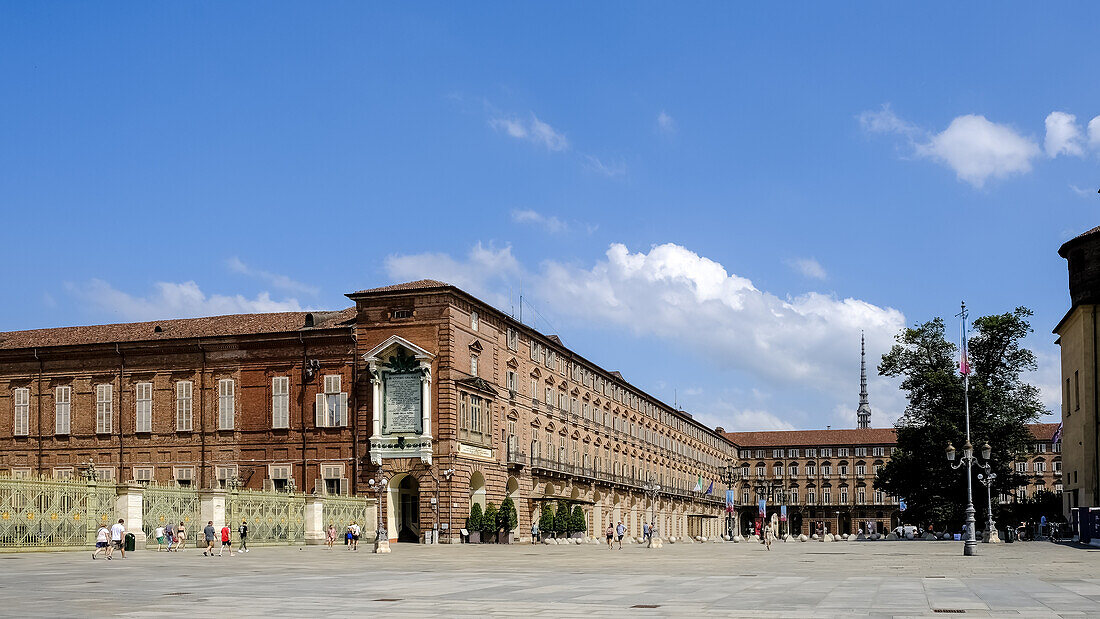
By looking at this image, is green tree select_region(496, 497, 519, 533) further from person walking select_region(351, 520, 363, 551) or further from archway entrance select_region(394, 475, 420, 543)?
person walking select_region(351, 520, 363, 551)

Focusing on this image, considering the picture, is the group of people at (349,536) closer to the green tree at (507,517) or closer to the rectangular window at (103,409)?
the green tree at (507,517)

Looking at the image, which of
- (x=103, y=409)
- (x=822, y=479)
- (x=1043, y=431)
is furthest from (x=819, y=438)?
(x=103, y=409)

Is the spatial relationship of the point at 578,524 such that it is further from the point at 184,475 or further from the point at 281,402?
the point at 184,475

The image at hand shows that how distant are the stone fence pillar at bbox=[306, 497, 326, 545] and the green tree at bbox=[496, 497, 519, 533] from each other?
970cm

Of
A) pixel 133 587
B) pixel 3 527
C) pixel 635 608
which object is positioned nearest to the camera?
pixel 635 608

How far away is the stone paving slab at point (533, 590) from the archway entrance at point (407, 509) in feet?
83.2

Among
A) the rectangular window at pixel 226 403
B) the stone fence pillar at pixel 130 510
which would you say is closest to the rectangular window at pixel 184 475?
the rectangular window at pixel 226 403

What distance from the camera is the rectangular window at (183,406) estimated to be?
62219mm

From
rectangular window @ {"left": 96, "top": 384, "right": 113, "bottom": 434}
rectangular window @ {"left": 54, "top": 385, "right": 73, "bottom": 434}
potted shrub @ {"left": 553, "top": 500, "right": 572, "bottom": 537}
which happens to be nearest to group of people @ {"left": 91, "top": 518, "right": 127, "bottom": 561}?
rectangular window @ {"left": 96, "top": 384, "right": 113, "bottom": 434}

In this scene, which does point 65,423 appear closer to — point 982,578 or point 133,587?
point 133,587

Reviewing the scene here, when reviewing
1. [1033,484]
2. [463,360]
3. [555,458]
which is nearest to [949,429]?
[555,458]

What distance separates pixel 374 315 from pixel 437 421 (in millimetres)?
6637

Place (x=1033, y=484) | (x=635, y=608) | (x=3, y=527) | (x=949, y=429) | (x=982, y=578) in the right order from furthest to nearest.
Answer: (x=1033, y=484) < (x=949, y=429) < (x=3, y=527) < (x=982, y=578) < (x=635, y=608)

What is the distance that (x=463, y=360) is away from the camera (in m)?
59.2
